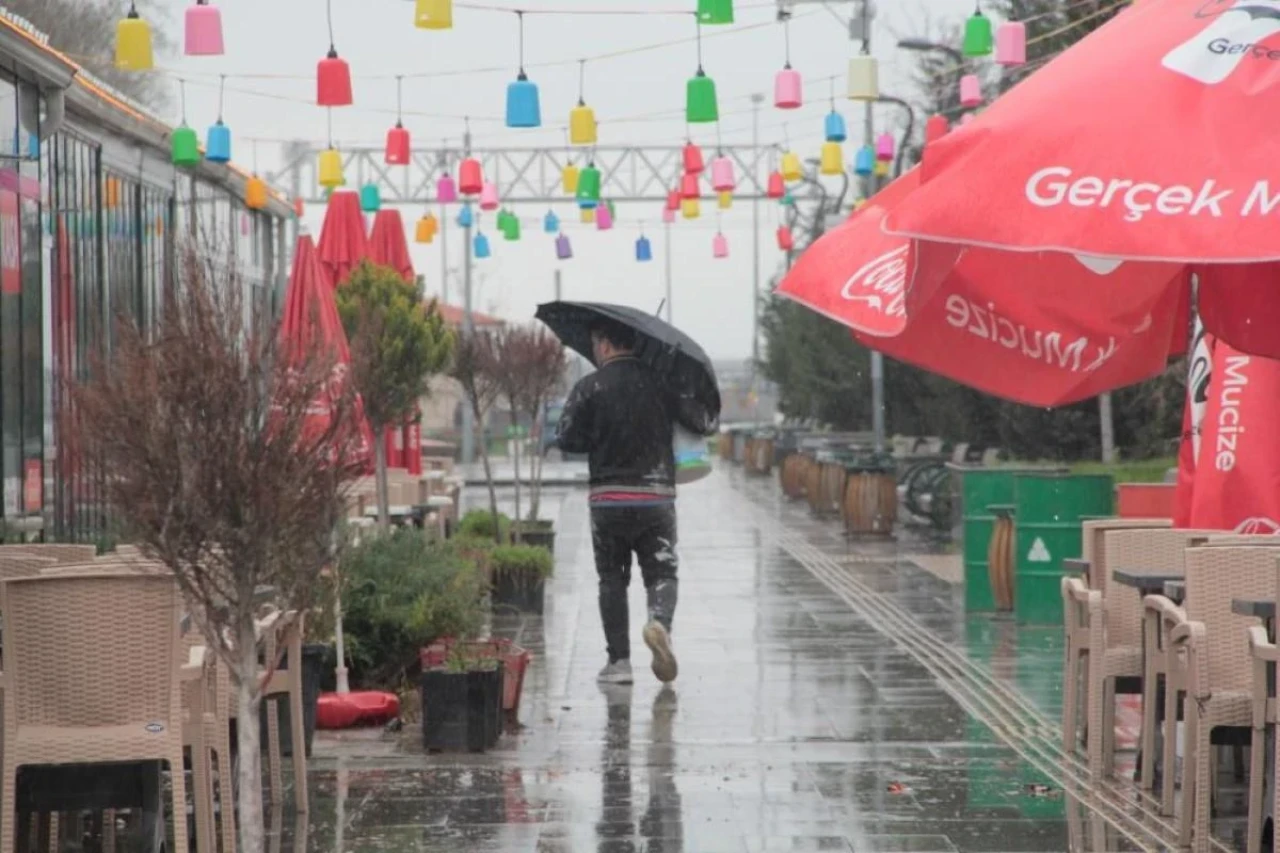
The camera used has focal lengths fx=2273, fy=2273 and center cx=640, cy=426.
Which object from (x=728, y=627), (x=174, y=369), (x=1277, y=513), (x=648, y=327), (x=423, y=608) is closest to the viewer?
(x=174, y=369)

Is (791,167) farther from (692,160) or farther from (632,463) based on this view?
(632,463)

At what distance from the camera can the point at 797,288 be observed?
634cm

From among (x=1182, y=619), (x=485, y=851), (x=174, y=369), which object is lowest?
(x=485, y=851)

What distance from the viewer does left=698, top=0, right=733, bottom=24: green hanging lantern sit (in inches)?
520

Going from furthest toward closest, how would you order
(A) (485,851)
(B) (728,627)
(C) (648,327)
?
(B) (728,627) < (C) (648,327) < (A) (485,851)

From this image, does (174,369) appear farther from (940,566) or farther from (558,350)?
(940,566)

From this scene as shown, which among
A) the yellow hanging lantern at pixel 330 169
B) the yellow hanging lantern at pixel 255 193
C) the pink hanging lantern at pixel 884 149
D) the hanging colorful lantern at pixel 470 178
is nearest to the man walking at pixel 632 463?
the hanging colorful lantern at pixel 470 178

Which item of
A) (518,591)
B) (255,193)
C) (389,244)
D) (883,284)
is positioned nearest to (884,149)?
(255,193)

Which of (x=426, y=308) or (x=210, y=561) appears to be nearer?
(x=210, y=561)

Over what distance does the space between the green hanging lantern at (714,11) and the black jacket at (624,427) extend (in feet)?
6.90

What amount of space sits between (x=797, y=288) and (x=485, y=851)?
279 centimetres

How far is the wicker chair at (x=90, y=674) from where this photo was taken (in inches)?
281

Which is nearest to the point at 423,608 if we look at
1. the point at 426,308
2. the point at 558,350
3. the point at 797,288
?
the point at 426,308

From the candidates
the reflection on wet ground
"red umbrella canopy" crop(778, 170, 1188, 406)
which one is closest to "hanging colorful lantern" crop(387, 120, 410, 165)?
the reflection on wet ground
